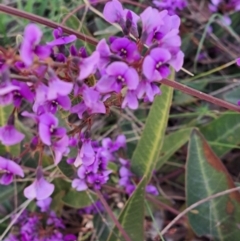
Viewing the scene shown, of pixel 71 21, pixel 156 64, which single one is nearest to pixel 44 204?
pixel 71 21

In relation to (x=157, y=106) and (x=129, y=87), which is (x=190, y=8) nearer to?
(x=157, y=106)

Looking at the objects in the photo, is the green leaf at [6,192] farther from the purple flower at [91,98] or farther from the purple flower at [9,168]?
the purple flower at [91,98]

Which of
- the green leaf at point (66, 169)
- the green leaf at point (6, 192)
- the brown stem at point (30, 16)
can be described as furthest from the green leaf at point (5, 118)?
the brown stem at point (30, 16)

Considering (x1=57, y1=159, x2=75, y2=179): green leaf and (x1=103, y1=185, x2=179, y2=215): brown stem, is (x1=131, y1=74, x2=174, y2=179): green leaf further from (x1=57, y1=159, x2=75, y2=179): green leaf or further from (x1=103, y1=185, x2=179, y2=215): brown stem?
(x1=57, y1=159, x2=75, y2=179): green leaf

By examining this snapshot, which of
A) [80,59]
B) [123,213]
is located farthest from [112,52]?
[123,213]

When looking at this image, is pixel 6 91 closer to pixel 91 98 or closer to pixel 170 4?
pixel 91 98

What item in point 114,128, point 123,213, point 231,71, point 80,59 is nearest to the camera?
point 80,59
